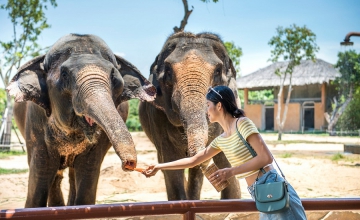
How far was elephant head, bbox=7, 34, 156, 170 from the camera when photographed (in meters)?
4.48

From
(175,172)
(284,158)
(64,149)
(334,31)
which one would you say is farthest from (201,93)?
(334,31)

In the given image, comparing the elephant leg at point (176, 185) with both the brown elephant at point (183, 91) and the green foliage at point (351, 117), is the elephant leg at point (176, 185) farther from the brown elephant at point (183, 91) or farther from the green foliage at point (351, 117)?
the green foliage at point (351, 117)

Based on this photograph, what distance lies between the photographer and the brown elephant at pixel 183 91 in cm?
523

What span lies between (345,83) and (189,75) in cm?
2489

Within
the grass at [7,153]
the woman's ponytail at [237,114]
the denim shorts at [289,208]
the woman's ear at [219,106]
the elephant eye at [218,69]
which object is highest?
the elephant eye at [218,69]

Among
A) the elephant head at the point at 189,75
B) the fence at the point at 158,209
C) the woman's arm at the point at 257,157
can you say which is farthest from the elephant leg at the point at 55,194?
the woman's arm at the point at 257,157

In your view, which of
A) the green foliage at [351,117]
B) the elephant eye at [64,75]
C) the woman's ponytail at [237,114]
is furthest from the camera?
the green foliage at [351,117]

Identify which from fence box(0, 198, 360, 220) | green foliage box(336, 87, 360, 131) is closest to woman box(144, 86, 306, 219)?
fence box(0, 198, 360, 220)

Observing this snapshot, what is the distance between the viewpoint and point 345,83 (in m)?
28.5

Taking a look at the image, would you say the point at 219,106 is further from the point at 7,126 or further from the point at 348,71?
the point at 348,71

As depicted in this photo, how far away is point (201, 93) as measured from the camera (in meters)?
5.16

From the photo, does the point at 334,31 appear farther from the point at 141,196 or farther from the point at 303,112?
the point at 141,196

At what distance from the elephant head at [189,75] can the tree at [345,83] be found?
22703mm

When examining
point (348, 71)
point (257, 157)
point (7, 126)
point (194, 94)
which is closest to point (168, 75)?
point (194, 94)
